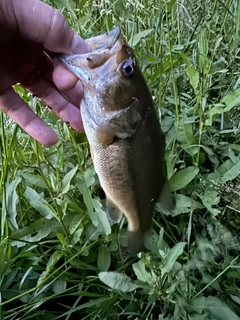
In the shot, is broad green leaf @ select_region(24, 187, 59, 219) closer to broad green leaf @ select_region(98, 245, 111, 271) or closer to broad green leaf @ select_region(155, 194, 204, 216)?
broad green leaf @ select_region(98, 245, 111, 271)

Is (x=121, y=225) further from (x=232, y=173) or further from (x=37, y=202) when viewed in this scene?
(x=232, y=173)

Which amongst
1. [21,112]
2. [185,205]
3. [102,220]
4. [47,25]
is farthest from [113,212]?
[47,25]

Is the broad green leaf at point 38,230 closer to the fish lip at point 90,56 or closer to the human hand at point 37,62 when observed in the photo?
the human hand at point 37,62

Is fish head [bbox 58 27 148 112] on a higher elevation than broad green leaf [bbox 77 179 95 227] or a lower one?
higher

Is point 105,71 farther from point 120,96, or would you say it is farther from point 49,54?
point 49,54

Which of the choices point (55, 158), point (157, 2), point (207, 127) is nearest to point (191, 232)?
point (207, 127)

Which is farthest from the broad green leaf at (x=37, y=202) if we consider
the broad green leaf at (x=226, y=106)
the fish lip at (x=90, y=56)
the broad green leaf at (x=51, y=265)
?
the broad green leaf at (x=226, y=106)

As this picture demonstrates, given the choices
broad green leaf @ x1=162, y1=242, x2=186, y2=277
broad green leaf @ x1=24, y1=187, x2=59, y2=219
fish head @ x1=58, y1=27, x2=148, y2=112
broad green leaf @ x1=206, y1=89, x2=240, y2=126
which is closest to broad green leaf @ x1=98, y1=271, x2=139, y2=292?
broad green leaf @ x1=162, y1=242, x2=186, y2=277
